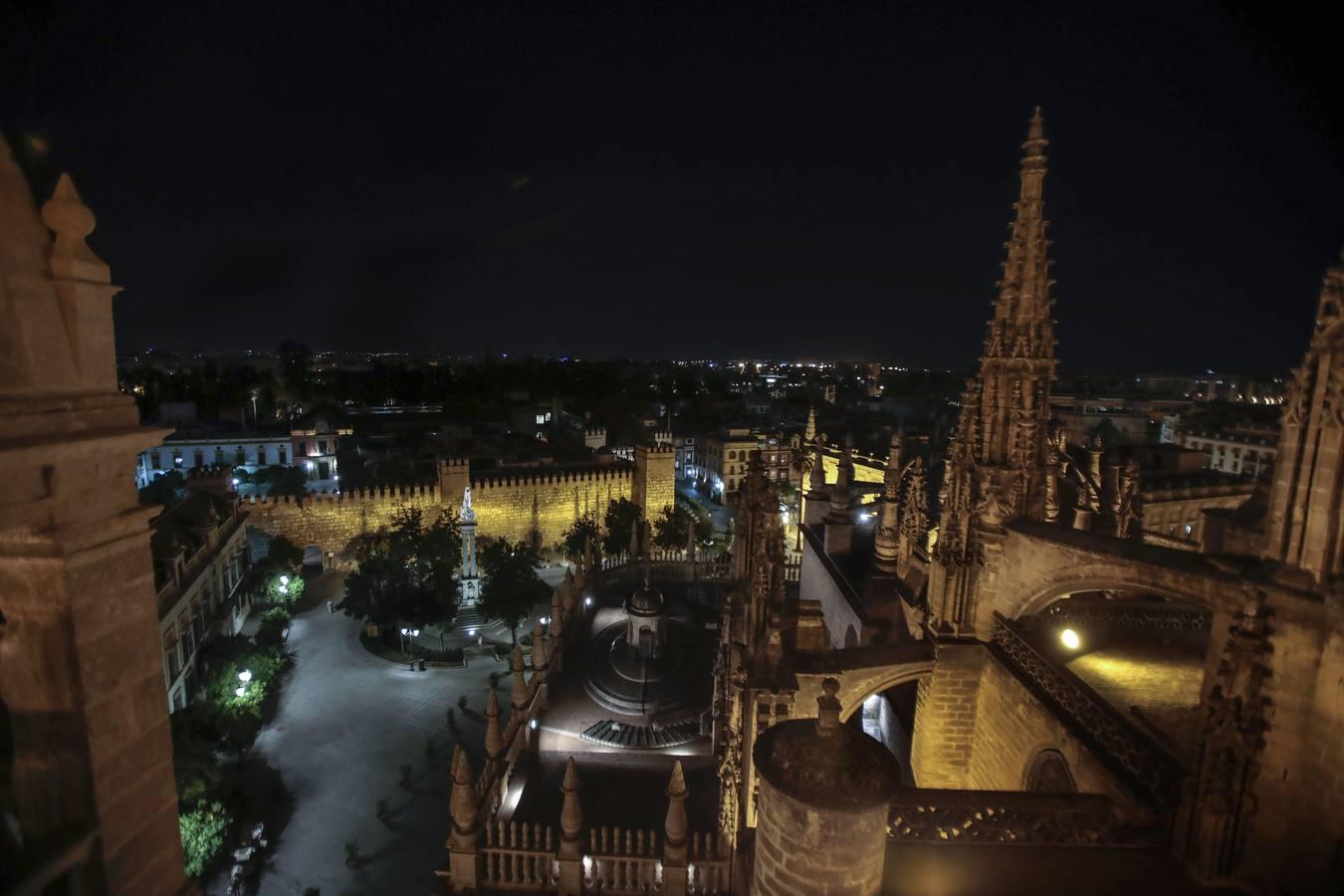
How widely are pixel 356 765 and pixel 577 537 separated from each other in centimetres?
1834

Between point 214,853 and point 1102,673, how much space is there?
17546 mm

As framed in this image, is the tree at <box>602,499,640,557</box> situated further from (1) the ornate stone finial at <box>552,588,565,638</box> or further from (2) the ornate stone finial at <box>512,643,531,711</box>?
(2) the ornate stone finial at <box>512,643,531,711</box>

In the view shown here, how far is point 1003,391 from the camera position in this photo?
11141 millimetres

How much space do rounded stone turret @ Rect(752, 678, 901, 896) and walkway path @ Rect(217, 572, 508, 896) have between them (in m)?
12.6

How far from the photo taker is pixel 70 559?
343cm

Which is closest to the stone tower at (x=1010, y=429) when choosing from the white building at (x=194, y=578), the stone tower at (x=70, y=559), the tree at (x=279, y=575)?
the stone tower at (x=70, y=559)

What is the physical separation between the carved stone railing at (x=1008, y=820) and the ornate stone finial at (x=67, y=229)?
8.92 metres

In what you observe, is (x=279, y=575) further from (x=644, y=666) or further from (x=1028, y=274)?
(x=1028, y=274)

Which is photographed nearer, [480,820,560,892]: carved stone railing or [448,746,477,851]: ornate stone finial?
[448,746,477,851]: ornate stone finial

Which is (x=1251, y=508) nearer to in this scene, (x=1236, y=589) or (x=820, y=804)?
(x=1236, y=589)

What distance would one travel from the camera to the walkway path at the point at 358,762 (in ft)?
49.1

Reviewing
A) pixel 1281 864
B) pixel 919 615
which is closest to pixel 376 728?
pixel 919 615

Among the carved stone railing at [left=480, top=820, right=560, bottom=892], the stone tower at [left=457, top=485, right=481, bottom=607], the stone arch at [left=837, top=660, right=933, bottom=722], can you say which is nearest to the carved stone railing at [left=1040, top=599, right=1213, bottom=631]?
the stone arch at [left=837, top=660, right=933, bottom=722]

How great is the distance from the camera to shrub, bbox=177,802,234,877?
13148 mm
